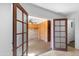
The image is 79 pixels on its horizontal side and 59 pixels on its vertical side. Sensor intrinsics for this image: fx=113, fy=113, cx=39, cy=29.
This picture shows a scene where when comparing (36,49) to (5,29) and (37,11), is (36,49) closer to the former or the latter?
(37,11)

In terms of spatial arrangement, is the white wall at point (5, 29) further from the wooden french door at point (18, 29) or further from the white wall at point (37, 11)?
the white wall at point (37, 11)

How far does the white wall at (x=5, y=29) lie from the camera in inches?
71.0

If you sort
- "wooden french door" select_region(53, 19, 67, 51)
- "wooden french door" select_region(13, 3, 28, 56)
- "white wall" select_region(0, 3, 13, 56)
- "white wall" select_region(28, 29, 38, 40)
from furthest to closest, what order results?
"white wall" select_region(28, 29, 38, 40)
"wooden french door" select_region(53, 19, 67, 51)
"wooden french door" select_region(13, 3, 28, 56)
"white wall" select_region(0, 3, 13, 56)

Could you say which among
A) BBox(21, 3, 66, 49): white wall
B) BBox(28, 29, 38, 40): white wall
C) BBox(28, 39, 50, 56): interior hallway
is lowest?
BBox(28, 39, 50, 56): interior hallway

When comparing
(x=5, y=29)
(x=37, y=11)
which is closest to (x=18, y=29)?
(x=5, y=29)

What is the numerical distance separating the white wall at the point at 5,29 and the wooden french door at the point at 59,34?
413 cm

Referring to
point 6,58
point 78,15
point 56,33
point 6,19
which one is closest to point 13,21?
point 6,19

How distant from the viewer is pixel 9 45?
193 centimetres

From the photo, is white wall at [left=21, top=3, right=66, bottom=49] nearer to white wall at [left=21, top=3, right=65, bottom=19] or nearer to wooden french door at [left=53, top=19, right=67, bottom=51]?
white wall at [left=21, top=3, right=65, bottom=19]

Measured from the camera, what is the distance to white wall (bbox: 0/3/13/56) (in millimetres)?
1804

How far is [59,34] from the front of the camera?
5.91m

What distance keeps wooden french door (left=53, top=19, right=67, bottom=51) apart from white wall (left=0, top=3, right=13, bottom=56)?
4.13m

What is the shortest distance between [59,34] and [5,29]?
172 inches

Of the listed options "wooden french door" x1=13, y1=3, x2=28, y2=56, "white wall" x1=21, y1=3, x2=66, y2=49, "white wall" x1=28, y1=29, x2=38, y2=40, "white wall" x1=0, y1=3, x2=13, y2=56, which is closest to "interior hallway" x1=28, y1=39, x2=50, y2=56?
"white wall" x1=21, y1=3, x2=66, y2=49
